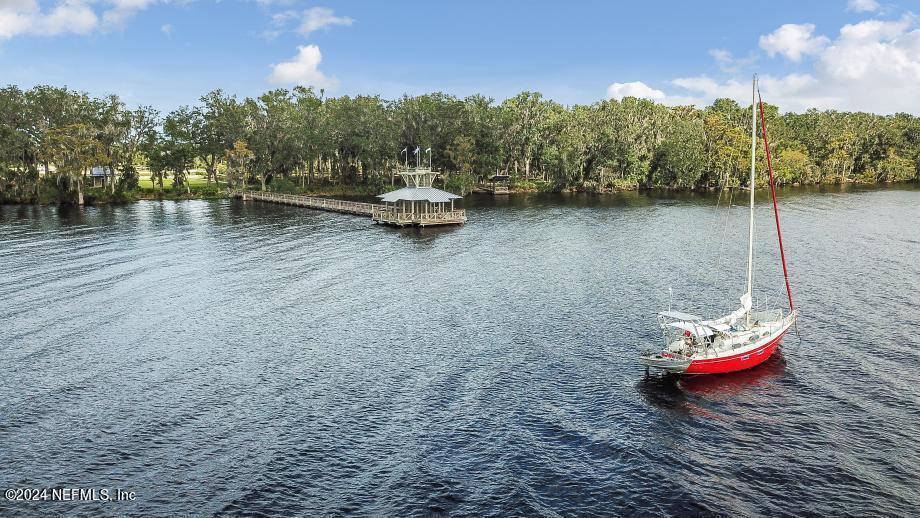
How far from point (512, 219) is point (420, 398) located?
262ft

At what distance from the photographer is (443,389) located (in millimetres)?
35375

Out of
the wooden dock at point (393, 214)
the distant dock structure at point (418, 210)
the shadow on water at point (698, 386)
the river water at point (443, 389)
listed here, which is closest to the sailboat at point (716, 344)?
the shadow on water at point (698, 386)

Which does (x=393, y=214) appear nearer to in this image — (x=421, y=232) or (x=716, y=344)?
(x=421, y=232)

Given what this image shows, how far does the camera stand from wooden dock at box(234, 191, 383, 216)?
119 m

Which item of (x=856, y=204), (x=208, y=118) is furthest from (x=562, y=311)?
(x=208, y=118)

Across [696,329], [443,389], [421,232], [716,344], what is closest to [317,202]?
[421,232]

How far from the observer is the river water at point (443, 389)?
1022 inches

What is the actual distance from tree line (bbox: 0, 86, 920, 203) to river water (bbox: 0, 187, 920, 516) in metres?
75.1

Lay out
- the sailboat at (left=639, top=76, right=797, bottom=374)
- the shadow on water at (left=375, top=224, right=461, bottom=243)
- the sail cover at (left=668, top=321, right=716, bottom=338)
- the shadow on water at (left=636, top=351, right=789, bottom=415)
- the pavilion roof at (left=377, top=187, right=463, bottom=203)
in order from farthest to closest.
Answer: the pavilion roof at (left=377, top=187, right=463, bottom=203), the shadow on water at (left=375, top=224, right=461, bottom=243), the sail cover at (left=668, top=321, right=716, bottom=338), the sailboat at (left=639, top=76, right=797, bottom=374), the shadow on water at (left=636, top=351, right=789, bottom=415)

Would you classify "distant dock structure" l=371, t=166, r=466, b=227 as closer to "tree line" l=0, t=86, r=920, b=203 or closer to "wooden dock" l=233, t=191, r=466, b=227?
"wooden dock" l=233, t=191, r=466, b=227

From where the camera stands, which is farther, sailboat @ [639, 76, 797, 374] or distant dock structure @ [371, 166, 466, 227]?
distant dock structure @ [371, 166, 466, 227]

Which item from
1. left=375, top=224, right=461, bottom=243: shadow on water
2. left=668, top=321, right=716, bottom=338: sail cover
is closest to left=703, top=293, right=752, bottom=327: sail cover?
left=668, top=321, right=716, bottom=338: sail cover

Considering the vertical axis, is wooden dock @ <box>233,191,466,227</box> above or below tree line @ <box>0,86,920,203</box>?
below

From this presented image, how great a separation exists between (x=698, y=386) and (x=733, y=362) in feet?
9.84
